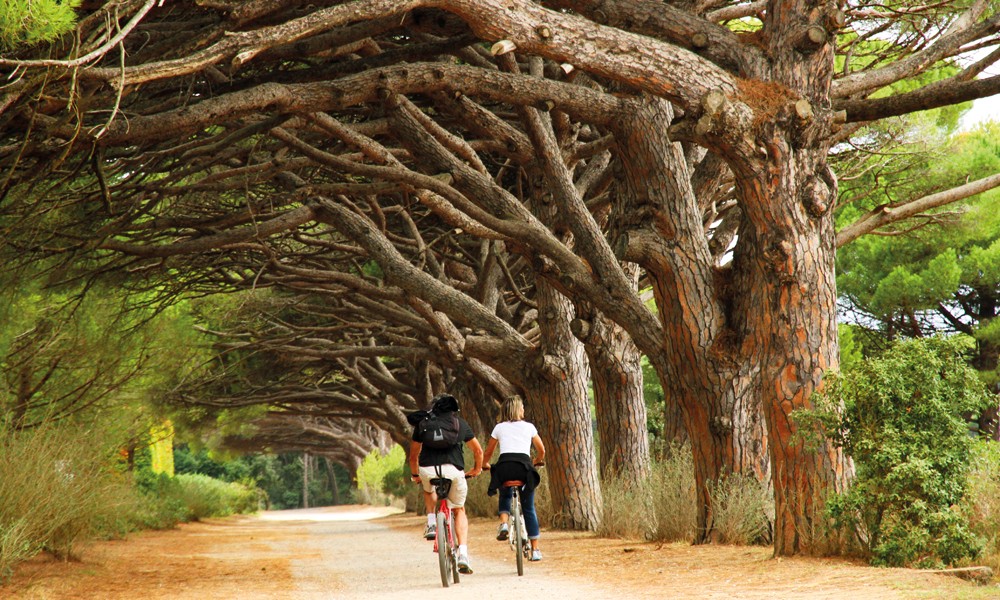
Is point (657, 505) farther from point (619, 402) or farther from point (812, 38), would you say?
point (812, 38)

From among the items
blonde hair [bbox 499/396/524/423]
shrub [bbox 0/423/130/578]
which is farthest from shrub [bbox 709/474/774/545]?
shrub [bbox 0/423/130/578]

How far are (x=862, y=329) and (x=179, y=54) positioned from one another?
22.5 meters

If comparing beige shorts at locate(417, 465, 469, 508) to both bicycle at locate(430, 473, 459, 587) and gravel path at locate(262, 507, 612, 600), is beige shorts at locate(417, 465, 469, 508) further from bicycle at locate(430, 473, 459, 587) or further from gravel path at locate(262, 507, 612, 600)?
gravel path at locate(262, 507, 612, 600)

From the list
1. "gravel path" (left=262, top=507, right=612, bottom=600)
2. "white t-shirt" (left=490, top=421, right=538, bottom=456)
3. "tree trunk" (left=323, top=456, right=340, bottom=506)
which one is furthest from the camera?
"tree trunk" (left=323, top=456, right=340, bottom=506)

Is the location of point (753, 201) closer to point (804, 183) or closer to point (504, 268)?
point (804, 183)

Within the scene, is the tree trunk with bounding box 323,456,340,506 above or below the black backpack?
below

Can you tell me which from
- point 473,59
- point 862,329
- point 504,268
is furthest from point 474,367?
point 862,329

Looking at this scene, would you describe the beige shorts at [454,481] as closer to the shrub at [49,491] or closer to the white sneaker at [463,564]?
the white sneaker at [463,564]

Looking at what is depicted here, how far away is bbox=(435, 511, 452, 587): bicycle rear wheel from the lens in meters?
8.17

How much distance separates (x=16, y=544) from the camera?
8883 millimetres

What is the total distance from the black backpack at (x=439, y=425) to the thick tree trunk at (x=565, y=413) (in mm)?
5206

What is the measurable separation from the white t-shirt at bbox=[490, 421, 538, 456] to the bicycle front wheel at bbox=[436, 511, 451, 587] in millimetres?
1022

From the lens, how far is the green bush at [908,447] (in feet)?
23.9

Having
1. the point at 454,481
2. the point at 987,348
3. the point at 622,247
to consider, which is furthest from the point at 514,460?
the point at 987,348
